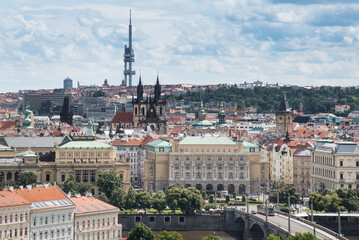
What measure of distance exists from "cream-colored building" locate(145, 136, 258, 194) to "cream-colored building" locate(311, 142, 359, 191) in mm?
13855

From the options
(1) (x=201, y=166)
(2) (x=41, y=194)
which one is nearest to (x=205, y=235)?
(2) (x=41, y=194)

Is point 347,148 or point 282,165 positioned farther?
point 282,165

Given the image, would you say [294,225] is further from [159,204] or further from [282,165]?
[282,165]

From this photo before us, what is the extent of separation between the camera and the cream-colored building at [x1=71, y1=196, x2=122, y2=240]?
10469cm

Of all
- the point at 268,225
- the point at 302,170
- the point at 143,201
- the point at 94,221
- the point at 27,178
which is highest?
the point at 302,170

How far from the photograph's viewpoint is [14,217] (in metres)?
98.6

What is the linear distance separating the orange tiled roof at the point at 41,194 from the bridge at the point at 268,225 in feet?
73.7

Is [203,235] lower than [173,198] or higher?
lower

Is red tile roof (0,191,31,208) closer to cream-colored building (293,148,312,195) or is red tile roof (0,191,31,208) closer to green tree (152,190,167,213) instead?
green tree (152,190,167,213)

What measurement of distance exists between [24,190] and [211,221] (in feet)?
110

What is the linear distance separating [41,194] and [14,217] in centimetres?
702

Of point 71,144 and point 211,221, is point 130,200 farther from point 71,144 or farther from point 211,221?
point 71,144

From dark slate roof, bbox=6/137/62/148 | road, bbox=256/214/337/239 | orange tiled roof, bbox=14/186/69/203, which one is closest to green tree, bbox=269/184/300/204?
road, bbox=256/214/337/239

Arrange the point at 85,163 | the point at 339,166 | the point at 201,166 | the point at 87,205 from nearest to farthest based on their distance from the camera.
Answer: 1. the point at 87,205
2. the point at 339,166
3. the point at 85,163
4. the point at 201,166
